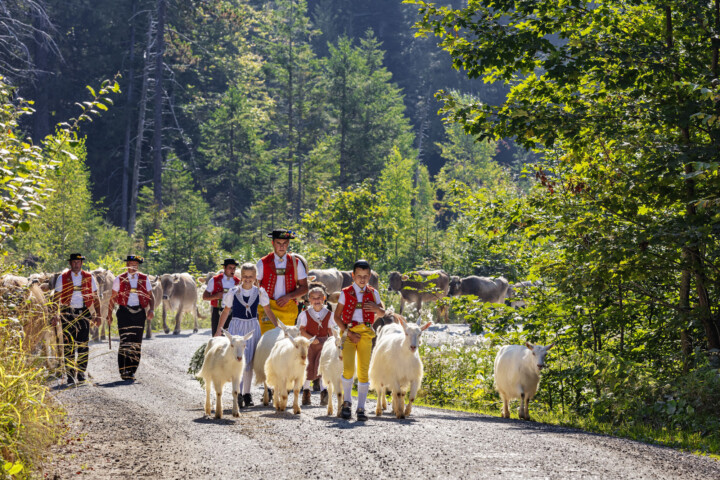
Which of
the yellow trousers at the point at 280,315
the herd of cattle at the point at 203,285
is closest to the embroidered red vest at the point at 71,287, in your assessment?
the herd of cattle at the point at 203,285

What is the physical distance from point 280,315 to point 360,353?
189 cm

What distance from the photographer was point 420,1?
1308 centimetres

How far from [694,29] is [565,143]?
261 centimetres

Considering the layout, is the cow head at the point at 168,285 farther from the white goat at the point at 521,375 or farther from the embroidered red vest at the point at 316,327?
the white goat at the point at 521,375

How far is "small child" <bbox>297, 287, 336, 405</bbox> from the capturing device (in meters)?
12.6

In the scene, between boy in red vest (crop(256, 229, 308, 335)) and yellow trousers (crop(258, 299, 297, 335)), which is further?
yellow trousers (crop(258, 299, 297, 335))

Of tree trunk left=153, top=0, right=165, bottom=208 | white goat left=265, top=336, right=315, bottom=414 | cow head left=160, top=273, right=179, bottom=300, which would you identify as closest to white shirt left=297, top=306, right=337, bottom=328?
white goat left=265, top=336, right=315, bottom=414

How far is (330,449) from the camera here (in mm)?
8672

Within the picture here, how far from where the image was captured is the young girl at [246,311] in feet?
39.4

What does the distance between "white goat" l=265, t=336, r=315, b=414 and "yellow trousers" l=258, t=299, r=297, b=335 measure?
1.01m

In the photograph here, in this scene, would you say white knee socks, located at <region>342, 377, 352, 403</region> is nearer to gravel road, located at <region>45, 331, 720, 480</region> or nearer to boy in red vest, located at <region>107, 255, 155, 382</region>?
gravel road, located at <region>45, 331, 720, 480</region>

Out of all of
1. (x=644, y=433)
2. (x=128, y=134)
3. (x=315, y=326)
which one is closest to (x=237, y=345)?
(x=315, y=326)

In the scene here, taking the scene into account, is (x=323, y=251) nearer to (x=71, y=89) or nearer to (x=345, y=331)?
(x=345, y=331)

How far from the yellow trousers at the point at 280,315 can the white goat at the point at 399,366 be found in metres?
1.67
